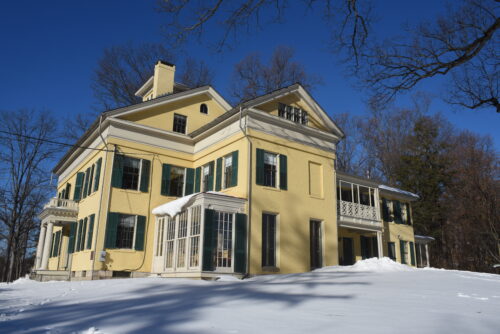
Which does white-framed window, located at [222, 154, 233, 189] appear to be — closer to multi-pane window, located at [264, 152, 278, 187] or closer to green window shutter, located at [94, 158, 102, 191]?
multi-pane window, located at [264, 152, 278, 187]

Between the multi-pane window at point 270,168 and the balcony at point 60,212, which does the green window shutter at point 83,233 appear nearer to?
the balcony at point 60,212

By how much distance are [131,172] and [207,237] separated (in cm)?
596

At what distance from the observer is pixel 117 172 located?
17.1m

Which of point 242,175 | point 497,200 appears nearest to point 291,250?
point 242,175

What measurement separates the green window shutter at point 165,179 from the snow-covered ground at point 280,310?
31.4ft

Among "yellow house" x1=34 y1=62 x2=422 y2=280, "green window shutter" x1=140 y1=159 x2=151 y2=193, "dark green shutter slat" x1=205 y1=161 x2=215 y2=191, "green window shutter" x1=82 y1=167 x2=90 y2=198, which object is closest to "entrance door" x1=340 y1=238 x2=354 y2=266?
"yellow house" x1=34 y1=62 x2=422 y2=280

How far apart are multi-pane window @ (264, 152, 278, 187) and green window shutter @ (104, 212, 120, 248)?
6450 mm

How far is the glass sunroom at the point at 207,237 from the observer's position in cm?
1361

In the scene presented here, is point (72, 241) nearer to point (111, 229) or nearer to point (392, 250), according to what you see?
point (111, 229)

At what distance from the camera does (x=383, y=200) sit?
76.7ft

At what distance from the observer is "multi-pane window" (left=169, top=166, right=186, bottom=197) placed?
18.8 meters

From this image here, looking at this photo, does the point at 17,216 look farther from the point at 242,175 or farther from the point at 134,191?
the point at 242,175

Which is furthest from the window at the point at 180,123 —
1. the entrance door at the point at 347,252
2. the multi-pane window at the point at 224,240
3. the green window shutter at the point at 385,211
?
the green window shutter at the point at 385,211

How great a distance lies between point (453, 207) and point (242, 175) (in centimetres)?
2005
